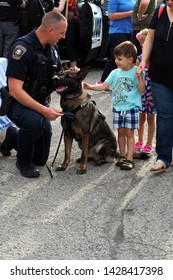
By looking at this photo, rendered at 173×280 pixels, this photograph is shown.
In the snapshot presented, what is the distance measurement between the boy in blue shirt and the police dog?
17 cm

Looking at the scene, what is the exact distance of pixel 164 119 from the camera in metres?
5.05

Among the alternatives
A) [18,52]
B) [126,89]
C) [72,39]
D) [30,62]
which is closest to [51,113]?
[30,62]

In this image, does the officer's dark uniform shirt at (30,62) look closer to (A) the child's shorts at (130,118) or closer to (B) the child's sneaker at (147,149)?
(A) the child's shorts at (130,118)

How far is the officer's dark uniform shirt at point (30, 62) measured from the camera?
15.6 ft

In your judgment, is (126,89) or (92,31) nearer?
(126,89)

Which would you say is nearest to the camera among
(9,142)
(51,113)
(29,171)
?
(51,113)

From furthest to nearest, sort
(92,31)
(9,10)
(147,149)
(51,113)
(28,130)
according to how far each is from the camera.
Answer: (92,31), (9,10), (147,149), (28,130), (51,113)

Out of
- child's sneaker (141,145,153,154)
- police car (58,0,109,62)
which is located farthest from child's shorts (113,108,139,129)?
police car (58,0,109,62)

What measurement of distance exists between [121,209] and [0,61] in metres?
2.37

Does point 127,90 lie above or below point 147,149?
above

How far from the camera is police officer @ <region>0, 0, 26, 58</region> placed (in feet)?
24.5

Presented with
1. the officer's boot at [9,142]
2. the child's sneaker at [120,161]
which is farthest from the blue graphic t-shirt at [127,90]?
the officer's boot at [9,142]

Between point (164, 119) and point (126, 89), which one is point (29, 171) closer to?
point (126, 89)

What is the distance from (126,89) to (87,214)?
4.73 ft
